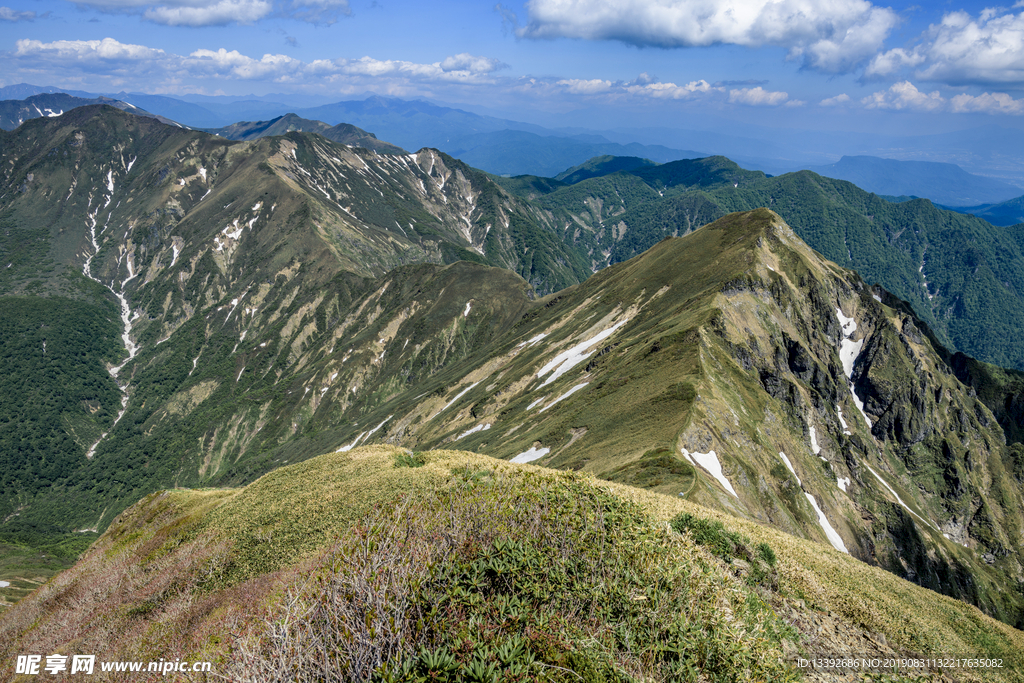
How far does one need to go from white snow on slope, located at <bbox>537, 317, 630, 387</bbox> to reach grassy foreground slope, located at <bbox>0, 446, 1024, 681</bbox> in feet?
259

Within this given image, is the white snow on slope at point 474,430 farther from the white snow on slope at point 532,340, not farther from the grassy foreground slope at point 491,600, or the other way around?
the grassy foreground slope at point 491,600

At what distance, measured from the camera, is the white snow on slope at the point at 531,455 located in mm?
70450

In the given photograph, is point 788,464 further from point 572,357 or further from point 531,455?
point 572,357

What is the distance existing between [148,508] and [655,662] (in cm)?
4964

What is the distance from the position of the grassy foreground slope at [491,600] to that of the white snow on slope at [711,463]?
1932 centimetres

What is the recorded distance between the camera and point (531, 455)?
237 feet

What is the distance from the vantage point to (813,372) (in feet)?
337

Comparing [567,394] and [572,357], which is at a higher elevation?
[572,357]

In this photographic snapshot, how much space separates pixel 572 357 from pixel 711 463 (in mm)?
63117

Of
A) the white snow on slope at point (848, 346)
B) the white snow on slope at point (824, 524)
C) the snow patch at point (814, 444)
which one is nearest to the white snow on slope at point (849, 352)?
the white snow on slope at point (848, 346)

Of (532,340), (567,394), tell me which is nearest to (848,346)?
(532,340)

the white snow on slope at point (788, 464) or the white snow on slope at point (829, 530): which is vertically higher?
the white snow on slope at point (788, 464)

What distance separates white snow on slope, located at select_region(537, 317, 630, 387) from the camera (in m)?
108

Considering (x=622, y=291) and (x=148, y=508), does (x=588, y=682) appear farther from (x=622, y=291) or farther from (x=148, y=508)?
(x=622, y=291)
